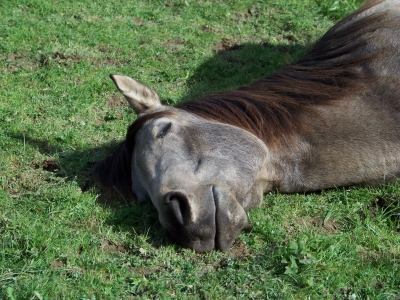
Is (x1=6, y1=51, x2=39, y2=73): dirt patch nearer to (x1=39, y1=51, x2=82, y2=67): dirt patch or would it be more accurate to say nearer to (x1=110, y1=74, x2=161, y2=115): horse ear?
(x1=39, y1=51, x2=82, y2=67): dirt patch

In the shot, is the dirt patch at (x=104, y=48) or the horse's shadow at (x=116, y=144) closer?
the horse's shadow at (x=116, y=144)

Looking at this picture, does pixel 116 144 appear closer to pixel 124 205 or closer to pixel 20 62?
pixel 124 205

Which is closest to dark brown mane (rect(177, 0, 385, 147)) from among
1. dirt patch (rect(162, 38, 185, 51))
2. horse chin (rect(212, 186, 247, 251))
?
horse chin (rect(212, 186, 247, 251))

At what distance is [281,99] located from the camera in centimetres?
507

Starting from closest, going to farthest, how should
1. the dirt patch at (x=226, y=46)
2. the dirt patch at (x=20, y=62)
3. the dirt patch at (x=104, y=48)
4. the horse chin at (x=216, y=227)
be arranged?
the horse chin at (x=216, y=227) < the dirt patch at (x=20, y=62) < the dirt patch at (x=104, y=48) < the dirt patch at (x=226, y=46)

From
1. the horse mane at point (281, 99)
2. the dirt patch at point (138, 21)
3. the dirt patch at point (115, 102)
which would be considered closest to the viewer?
the horse mane at point (281, 99)

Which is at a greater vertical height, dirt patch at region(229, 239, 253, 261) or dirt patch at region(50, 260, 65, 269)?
dirt patch at region(229, 239, 253, 261)

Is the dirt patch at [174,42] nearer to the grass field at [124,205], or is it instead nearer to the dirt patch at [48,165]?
the grass field at [124,205]

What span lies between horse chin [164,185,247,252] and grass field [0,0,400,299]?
109 mm

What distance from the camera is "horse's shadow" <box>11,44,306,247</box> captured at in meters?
4.57

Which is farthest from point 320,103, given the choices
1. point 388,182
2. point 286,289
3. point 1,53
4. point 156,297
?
point 1,53

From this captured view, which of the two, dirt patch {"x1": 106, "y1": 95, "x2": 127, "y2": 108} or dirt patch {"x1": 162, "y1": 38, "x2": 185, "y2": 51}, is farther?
dirt patch {"x1": 162, "y1": 38, "x2": 185, "y2": 51}

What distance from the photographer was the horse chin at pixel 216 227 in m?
3.91

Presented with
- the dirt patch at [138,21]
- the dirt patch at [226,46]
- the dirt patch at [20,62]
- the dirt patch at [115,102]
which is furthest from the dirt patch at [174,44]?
the dirt patch at [20,62]
